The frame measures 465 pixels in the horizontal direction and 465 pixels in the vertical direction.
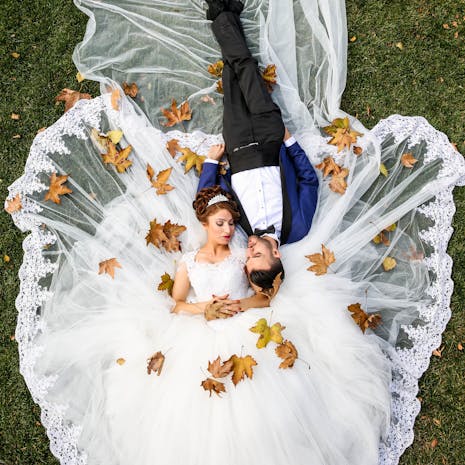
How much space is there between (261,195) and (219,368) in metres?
1.58

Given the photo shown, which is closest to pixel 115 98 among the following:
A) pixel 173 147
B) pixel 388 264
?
pixel 173 147

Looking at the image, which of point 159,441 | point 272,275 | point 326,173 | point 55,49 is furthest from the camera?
point 55,49

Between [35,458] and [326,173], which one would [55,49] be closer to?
[326,173]

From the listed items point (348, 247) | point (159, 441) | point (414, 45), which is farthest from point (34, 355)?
point (414, 45)

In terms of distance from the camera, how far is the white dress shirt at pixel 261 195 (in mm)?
4465

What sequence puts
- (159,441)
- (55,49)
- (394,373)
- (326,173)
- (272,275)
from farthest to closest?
(55,49), (326,173), (394,373), (272,275), (159,441)

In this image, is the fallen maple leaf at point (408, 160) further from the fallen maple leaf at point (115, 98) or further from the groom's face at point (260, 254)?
the fallen maple leaf at point (115, 98)

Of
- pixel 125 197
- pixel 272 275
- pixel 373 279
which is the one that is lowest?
pixel 373 279

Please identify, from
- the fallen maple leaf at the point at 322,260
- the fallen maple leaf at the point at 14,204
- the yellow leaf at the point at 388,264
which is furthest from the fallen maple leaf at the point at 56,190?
the yellow leaf at the point at 388,264

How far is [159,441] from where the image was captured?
3.59m

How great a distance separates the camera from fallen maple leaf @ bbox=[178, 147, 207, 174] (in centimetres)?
459

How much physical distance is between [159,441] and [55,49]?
3.70 m

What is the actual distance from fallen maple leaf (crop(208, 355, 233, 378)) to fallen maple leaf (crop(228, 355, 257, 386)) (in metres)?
0.04

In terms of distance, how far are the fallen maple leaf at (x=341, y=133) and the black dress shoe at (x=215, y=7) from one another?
1448mm
